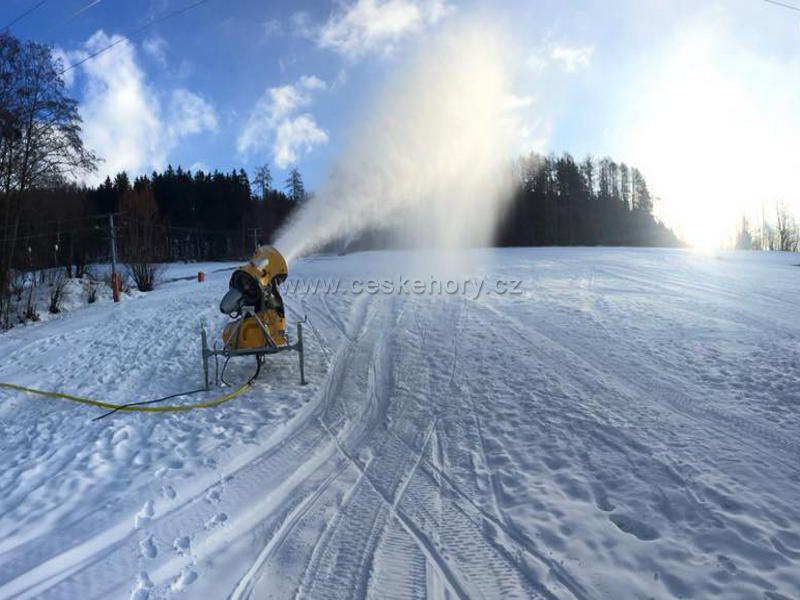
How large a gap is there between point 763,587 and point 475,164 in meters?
28.6

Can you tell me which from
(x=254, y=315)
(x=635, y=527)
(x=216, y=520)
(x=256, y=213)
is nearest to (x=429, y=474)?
(x=635, y=527)

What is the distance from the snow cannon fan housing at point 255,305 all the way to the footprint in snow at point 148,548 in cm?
402

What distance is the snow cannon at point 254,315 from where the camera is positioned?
717 centimetres

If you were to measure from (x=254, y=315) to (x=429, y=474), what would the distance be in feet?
13.8

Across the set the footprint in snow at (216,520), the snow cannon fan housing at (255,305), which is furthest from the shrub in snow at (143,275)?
the footprint in snow at (216,520)

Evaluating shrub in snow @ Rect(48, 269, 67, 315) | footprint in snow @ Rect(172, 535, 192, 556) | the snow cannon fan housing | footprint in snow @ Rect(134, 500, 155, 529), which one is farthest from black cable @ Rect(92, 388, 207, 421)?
shrub in snow @ Rect(48, 269, 67, 315)

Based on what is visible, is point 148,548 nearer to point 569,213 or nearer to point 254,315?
point 254,315

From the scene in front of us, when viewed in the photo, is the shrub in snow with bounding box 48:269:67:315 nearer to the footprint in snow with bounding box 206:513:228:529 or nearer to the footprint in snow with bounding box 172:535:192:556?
the footprint in snow with bounding box 206:513:228:529

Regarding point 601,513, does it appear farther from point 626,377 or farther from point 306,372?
point 306,372

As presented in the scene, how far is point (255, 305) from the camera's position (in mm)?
7414

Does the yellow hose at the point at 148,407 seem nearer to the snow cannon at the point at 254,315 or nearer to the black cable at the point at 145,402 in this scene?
the black cable at the point at 145,402

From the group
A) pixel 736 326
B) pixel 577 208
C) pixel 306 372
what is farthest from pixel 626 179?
pixel 306 372

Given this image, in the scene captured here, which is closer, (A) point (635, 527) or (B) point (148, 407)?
(A) point (635, 527)

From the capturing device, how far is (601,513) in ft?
12.1
